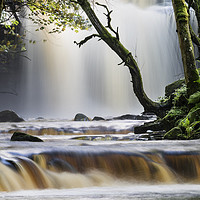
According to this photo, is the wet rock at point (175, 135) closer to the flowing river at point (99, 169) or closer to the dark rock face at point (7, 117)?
the flowing river at point (99, 169)

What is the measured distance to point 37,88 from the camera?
21688 mm

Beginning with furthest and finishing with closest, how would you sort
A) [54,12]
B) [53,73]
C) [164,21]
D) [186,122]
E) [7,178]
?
[53,73]
[164,21]
[54,12]
[186,122]
[7,178]

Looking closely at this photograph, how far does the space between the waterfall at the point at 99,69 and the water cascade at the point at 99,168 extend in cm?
1728

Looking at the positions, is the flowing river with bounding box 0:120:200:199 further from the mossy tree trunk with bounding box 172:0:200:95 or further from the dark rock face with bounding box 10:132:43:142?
the mossy tree trunk with bounding box 172:0:200:95

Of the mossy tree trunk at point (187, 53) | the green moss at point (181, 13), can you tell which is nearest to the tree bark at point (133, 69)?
the mossy tree trunk at point (187, 53)

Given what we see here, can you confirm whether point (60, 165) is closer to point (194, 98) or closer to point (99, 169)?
point (99, 169)

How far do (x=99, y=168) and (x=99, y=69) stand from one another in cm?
1877

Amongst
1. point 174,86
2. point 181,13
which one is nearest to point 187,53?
point 181,13

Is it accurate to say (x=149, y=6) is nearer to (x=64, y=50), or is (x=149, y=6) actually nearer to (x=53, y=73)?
(x=64, y=50)

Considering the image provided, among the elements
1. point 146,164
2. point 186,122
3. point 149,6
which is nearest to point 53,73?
point 149,6

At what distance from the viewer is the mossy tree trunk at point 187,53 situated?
630 cm

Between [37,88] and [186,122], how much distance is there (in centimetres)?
1719

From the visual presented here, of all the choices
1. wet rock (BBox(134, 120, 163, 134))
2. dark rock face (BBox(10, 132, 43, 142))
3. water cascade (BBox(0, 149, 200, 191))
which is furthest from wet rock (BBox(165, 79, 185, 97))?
water cascade (BBox(0, 149, 200, 191))

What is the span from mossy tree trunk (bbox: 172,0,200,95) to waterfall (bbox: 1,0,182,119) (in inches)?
547
